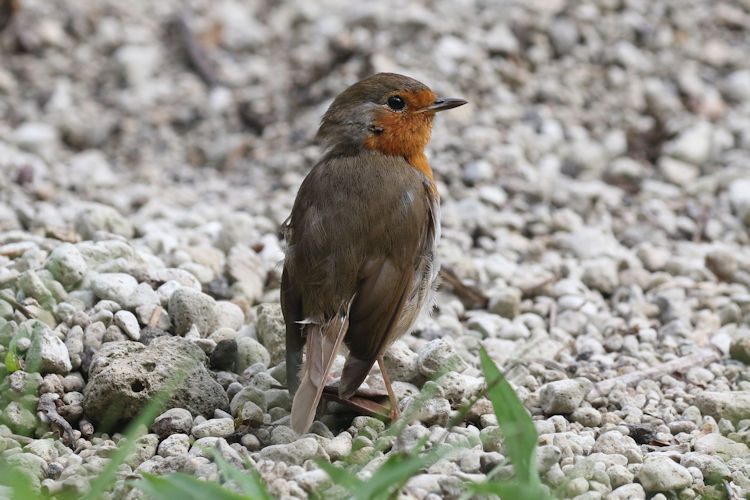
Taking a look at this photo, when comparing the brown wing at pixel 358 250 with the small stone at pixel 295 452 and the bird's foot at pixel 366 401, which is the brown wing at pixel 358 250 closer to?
the bird's foot at pixel 366 401

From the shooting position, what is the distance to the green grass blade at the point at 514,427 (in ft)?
8.92

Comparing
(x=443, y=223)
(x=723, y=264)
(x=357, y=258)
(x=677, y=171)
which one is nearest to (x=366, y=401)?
(x=357, y=258)

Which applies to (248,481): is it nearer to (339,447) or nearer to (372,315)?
(339,447)

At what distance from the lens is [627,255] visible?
5309mm

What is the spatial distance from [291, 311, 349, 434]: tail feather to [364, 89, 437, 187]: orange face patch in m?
0.97

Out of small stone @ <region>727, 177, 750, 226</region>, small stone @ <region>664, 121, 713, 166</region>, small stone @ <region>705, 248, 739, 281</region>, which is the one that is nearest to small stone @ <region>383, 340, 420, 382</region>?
small stone @ <region>705, 248, 739, 281</region>

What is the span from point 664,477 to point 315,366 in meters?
1.22

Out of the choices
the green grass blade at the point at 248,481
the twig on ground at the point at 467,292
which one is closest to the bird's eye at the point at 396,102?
the twig on ground at the point at 467,292

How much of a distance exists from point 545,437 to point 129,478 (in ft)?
4.49

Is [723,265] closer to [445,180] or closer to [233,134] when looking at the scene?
[445,180]

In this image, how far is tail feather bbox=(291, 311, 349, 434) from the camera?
3.17 m

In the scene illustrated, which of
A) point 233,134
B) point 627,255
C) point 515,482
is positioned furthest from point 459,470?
point 233,134

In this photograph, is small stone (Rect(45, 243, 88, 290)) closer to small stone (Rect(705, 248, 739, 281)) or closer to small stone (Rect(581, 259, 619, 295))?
small stone (Rect(581, 259, 619, 295))

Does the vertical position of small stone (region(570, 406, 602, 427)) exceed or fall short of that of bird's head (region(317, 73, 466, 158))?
it falls short
